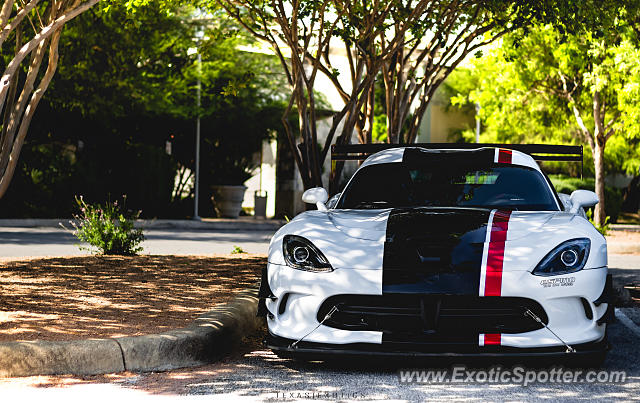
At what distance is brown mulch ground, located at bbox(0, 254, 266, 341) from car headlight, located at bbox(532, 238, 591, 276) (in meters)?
2.70

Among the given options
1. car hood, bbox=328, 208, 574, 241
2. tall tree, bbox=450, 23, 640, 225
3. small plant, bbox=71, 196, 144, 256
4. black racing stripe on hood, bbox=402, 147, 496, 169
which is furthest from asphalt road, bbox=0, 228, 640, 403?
tall tree, bbox=450, 23, 640, 225

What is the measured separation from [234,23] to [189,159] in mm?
5282

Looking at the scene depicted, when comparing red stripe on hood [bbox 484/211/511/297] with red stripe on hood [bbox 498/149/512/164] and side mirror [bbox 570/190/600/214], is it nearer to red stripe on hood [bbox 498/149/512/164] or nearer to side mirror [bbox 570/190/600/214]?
side mirror [bbox 570/190/600/214]

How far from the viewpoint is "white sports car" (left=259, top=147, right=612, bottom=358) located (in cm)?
548

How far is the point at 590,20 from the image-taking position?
12.9 meters

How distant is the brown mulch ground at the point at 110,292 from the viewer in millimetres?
6590

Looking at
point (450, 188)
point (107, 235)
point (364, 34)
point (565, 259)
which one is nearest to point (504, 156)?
point (450, 188)

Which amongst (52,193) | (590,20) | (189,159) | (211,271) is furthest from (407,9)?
(189,159)

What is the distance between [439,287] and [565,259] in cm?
84

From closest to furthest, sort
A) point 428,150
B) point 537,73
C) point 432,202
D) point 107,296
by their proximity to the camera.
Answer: point 432,202, point 428,150, point 107,296, point 537,73

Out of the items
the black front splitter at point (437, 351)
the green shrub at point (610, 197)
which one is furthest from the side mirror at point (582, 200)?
the green shrub at point (610, 197)

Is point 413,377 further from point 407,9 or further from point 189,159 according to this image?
point 189,159

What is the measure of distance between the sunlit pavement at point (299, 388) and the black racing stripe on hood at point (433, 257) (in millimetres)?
596

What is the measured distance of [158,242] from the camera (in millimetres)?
18203
